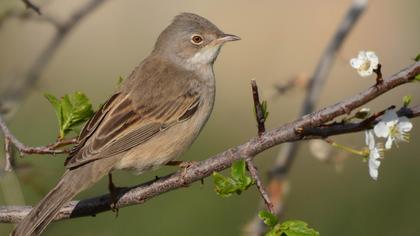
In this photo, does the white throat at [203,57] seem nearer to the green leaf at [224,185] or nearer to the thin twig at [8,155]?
the thin twig at [8,155]

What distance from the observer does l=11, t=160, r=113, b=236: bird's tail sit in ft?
14.6

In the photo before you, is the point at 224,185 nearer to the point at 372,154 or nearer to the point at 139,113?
the point at 372,154

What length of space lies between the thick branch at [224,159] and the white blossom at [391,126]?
0.45 ft

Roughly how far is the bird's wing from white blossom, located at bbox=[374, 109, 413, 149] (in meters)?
1.95

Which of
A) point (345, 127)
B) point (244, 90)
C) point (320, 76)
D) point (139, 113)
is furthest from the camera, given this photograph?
point (244, 90)

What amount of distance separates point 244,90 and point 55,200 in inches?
333

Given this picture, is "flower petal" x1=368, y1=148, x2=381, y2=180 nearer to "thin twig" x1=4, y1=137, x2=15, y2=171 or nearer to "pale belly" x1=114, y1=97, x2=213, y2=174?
"thin twig" x1=4, y1=137, x2=15, y2=171

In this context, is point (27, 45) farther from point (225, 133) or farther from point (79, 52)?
point (225, 133)

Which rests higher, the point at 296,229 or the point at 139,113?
the point at 296,229

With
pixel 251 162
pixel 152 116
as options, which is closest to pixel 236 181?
pixel 251 162

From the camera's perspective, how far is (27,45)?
13.7 m

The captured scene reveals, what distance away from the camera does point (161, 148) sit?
5688 millimetres

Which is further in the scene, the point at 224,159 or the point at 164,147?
the point at 164,147

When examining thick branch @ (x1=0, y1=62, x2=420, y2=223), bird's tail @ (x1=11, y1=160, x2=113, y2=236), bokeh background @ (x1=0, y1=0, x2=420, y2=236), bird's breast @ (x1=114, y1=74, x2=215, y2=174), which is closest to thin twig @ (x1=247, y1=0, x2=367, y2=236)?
bokeh background @ (x1=0, y1=0, x2=420, y2=236)
